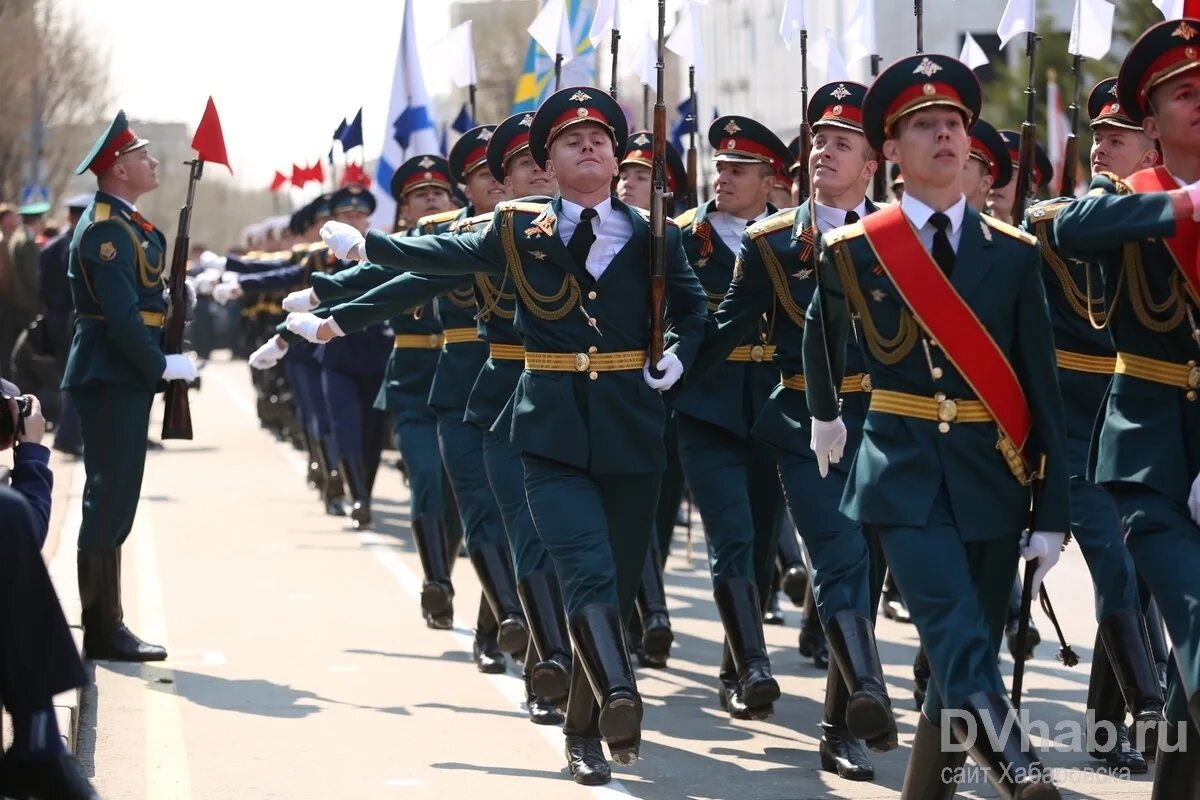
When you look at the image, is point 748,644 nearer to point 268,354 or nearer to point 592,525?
point 592,525

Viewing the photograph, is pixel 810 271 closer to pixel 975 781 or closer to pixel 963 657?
pixel 975 781

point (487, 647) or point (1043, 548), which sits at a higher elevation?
point (1043, 548)

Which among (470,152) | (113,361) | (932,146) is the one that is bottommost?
(113,361)

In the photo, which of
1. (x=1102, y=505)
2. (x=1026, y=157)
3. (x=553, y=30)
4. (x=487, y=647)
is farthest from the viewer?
(x=553, y=30)

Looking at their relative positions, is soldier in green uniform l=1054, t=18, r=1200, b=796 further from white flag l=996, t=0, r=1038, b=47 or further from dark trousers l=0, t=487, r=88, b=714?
white flag l=996, t=0, r=1038, b=47

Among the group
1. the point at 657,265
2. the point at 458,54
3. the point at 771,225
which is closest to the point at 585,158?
the point at 657,265

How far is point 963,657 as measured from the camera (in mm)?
5875

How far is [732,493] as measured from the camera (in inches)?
342

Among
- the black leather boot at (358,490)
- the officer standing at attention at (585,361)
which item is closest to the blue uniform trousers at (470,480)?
the officer standing at attention at (585,361)

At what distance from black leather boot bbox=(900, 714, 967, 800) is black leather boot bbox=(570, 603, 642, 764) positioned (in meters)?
1.12

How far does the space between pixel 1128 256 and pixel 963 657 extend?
3.70 feet

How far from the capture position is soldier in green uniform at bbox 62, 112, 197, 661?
9.66m

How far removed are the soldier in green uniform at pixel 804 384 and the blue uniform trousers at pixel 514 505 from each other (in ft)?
2.92

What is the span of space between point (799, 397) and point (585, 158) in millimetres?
1349
